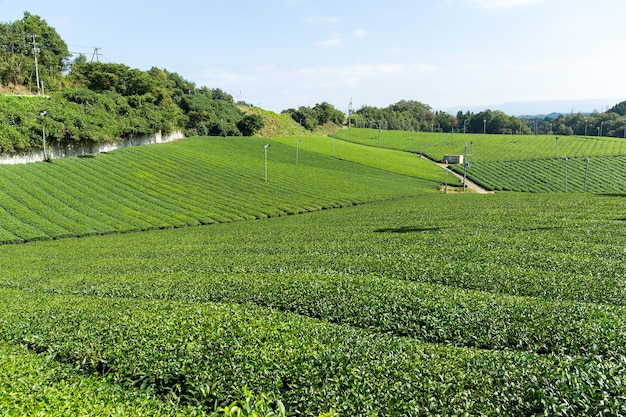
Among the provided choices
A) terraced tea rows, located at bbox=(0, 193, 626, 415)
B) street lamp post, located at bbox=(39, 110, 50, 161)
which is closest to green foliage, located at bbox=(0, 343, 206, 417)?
terraced tea rows, located at bbox=(0, 193, 626, 415)

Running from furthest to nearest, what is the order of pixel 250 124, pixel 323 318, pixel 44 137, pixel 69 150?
pixel 250 124 → pixel 69 150 → pixel 44 137 → pixel 323 318

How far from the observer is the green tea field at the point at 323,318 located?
908cm

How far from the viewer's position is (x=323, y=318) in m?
15.6

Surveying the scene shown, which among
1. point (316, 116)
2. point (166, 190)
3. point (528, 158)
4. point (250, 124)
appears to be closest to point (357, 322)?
point (166, 190)

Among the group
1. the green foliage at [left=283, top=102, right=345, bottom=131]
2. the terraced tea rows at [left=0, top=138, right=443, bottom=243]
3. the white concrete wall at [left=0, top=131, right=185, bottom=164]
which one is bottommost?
the terraced tea rows at [left=0, top=138, right=443, bottom=243]

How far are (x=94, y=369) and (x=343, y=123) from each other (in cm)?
19104

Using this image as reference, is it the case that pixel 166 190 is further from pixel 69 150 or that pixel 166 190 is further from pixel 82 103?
pixel 82 103

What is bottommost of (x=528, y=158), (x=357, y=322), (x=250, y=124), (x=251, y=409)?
(x=357, y=322)

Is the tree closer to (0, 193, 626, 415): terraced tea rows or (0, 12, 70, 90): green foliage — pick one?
(0, 12, 70, 90): green foliage

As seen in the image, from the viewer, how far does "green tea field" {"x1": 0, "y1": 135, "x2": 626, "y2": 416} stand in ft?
29.8

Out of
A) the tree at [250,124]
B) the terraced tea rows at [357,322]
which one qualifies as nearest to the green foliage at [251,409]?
the terraced tea rows at [357,322]

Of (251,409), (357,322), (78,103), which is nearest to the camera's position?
(251,409)

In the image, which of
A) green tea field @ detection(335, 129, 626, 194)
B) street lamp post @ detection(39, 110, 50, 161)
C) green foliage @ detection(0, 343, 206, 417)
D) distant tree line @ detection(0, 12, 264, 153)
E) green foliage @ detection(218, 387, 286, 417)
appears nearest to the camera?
green foliage @ detection(218, 387, 286, 417)

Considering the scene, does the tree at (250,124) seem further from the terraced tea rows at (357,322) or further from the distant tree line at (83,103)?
the terraced tea rows at (357,322)
